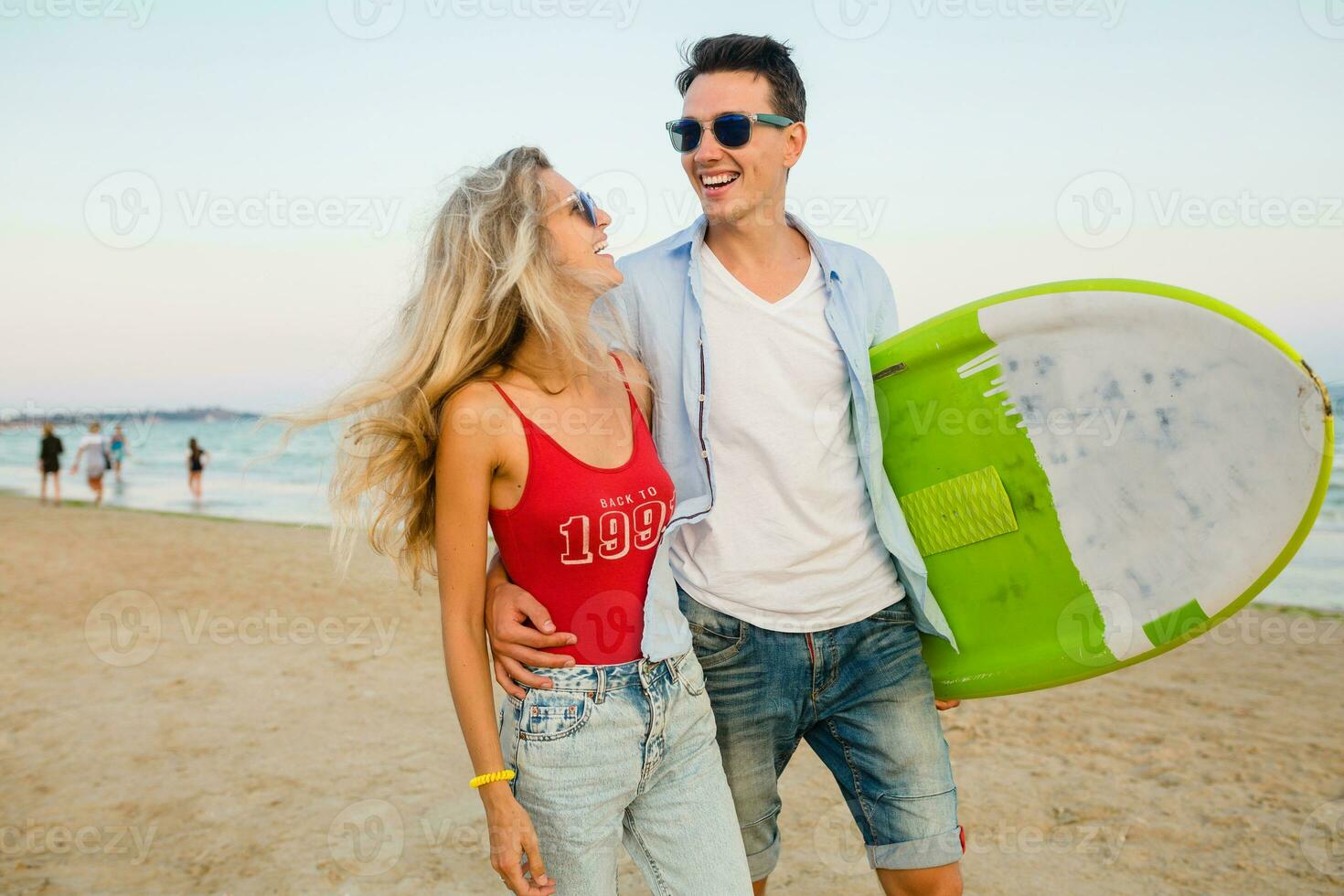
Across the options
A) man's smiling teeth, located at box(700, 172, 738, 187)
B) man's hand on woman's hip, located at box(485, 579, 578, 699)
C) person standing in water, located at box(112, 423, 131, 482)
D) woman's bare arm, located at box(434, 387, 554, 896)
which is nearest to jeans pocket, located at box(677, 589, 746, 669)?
man's hand on woman's hip, located at box(485, 579, 578, 699)

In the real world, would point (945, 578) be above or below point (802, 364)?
below

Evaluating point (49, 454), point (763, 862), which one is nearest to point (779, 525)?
point (763, 862)

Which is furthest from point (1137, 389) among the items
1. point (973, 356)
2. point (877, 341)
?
point (877, 341)

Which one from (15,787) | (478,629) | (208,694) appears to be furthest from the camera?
(208,694)

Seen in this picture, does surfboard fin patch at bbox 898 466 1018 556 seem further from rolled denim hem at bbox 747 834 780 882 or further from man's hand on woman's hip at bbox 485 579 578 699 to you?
man's hand on woman's hip at bbox 485 579 578 699

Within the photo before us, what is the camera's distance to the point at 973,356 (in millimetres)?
2631

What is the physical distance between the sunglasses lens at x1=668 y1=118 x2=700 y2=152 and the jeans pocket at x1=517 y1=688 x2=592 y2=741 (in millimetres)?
1351

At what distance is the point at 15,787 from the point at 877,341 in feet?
12.9

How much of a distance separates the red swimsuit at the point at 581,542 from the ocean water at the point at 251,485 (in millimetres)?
437

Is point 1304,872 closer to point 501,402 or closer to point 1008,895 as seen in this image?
point 1008,895

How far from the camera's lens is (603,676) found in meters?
1.82

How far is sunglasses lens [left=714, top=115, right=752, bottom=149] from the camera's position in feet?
7.77

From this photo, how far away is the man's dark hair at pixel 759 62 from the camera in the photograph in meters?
2.46

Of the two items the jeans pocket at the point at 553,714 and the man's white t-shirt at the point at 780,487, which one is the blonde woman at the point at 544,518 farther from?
the man's white t-shirt at the point at 780,487
